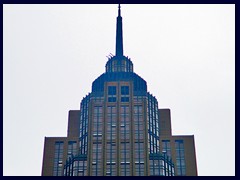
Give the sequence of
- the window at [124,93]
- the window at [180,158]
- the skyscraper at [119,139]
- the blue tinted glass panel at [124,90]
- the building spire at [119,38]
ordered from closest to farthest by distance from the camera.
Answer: the skyscraper at [119,139], the window at [180,158], the window at [124,93], the blue tinted glass panel at [124,90], the building spire at [119,38]

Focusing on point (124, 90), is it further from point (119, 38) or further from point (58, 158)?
point (119, 38)

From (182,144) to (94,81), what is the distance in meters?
32.6

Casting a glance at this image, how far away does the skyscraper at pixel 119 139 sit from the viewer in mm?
Result: 127062

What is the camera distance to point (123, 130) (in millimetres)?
133250

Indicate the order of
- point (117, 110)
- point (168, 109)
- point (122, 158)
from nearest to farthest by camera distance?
point (122, 158) < point (117, 110) < point (168, 109)

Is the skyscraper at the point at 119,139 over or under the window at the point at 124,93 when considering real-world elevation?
under

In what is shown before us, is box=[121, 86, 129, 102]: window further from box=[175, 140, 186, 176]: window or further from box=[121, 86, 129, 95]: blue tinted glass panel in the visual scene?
box=[175, 140, 186, 176]: window

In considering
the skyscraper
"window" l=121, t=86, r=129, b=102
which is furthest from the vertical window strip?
"window" l=121, t=86, r=129, b=102

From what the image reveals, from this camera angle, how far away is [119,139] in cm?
13125

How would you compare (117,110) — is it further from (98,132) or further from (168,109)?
(168,109)

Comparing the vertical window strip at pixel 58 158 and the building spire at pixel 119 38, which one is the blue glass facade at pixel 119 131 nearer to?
the vertical window strip at pixel 58 158

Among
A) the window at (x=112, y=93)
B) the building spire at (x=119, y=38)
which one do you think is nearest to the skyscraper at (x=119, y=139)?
the window at (x=112, y=93)

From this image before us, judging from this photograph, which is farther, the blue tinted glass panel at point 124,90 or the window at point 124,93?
the blue tinted glass panel at point 124,90

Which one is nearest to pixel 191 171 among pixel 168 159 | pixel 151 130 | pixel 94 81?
pixel 168 159
